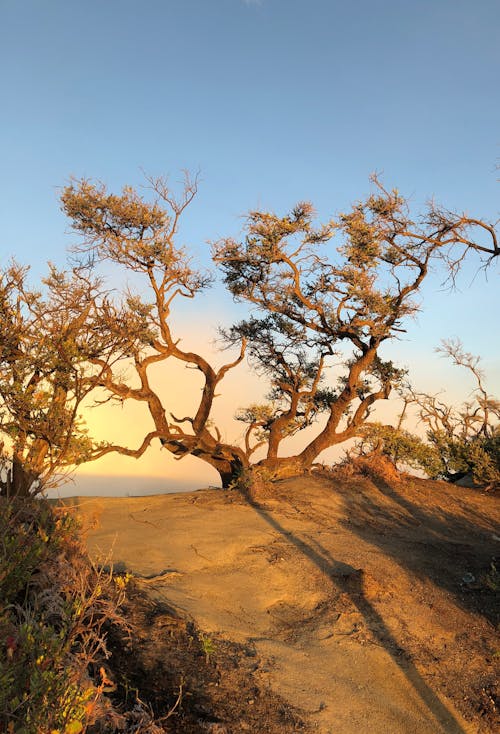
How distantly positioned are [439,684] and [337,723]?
144 cm

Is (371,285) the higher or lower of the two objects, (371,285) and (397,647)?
the higher

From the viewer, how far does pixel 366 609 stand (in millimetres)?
6910

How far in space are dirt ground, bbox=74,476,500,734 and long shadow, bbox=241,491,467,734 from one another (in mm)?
19

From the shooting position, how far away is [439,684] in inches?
212

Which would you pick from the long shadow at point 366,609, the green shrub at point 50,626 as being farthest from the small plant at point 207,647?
the long shadow at point 366,609

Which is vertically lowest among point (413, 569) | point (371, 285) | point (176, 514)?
point (413, 569)

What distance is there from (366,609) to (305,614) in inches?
30.8

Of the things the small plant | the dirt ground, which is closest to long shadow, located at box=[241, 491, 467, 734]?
the dirt ground

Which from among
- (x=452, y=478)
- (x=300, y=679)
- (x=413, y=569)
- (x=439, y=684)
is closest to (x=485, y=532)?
(x=413, y=569)

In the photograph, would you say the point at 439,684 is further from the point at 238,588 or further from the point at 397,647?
the point at 238,588

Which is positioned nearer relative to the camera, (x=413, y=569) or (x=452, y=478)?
(x=413, y=569)

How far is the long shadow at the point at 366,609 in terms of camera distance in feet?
16.3

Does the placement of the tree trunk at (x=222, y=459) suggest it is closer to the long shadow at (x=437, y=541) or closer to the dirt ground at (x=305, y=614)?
the dirt ground at (x=305, y=614)

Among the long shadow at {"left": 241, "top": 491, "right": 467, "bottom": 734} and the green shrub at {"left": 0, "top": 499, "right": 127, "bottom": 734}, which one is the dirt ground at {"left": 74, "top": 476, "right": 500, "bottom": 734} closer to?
the long shadow at {"left": 241, "top": 491, "right": 467, "bottom": 734}
